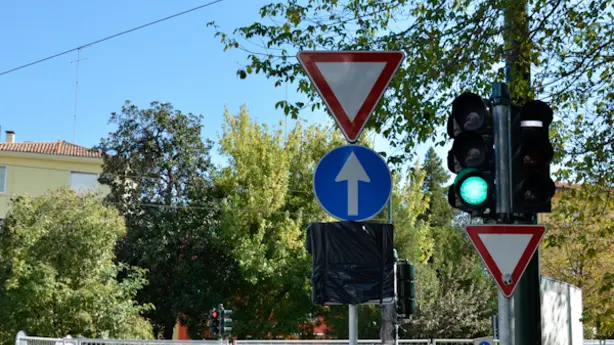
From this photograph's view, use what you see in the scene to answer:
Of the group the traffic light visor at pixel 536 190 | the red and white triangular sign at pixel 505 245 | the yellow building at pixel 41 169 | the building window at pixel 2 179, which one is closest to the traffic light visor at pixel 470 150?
the traffic light visor at pixel 536 190

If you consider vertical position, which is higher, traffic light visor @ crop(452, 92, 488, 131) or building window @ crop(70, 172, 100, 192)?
building window @ crop(70, 172, 100, 192)

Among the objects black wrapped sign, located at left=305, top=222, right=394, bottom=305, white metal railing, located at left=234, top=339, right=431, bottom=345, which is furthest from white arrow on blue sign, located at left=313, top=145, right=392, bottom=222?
white metal railing, located at left=234, top=339, right=431, bottom=345

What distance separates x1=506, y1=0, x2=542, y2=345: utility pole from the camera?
5398mm

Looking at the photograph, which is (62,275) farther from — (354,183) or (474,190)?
(354,183)

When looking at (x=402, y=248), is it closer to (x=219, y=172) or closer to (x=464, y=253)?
(x=219, y=172)

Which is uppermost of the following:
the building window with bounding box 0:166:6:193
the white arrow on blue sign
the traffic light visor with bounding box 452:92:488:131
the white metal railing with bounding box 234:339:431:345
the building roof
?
the building roof

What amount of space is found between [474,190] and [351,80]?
1272 mm

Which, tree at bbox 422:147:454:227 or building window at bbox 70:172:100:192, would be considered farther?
tree at bbox 422:147:454:227

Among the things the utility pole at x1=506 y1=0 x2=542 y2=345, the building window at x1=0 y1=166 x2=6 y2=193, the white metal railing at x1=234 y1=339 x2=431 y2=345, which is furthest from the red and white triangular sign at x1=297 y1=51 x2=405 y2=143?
the building window at x1=0 y1=166 x2=6 y2=193

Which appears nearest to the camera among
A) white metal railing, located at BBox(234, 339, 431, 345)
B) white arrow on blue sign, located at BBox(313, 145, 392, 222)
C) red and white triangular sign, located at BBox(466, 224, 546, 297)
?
white arrow on blue sign, located at BBox(313, 145, 392, 222)

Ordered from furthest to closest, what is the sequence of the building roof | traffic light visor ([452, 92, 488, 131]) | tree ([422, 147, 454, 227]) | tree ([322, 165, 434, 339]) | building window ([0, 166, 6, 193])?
tree ([422, 147, 454, 227])
the building roof
building window ([0, 166, 6, 193])
tree ([322, 165, 434, 339])
traffic light visor ([452, 92, 488, 131])

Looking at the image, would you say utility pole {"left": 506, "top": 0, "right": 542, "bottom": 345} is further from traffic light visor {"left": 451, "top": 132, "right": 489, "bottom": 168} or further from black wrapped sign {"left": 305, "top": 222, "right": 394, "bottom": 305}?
black wrapped sign {"left": 305, "top": 222, "right": 394, "bottom": 305}

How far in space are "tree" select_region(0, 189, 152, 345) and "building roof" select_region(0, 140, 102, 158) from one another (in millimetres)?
22592

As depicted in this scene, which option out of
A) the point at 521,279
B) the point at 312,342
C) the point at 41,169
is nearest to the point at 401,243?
the point at 312,342
